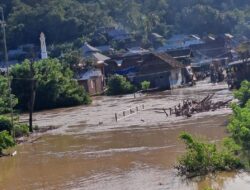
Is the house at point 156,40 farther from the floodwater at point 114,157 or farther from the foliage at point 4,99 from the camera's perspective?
the floodwater at point 114,157

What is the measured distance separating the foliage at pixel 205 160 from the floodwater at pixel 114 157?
17.7 inches

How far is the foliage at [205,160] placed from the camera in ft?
55.4

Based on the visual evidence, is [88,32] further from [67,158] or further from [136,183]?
[136,183]

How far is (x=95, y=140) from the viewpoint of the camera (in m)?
26.3

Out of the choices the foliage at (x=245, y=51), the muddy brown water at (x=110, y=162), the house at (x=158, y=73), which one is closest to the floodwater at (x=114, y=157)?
the muddy brown water at (x=110, y=162)

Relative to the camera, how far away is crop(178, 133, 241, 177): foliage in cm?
1689

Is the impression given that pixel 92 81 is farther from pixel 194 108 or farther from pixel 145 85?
pixel 194 108

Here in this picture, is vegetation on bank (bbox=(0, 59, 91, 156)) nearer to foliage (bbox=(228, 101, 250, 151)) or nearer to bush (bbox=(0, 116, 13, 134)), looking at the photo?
bush (bbox=(0, 116, 13, 134))

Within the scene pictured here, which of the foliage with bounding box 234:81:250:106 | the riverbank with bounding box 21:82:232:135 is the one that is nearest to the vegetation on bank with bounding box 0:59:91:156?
the riverbank with bounding box 21:82:232:135

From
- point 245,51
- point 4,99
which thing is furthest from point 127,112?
point 245,51

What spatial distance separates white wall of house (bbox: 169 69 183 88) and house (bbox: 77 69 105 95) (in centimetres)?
690

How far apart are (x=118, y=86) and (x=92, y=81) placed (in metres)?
3.41

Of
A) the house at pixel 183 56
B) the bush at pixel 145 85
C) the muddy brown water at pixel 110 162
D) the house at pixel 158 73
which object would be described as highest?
the house at pixel 183 56

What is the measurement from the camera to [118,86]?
54.8 m
